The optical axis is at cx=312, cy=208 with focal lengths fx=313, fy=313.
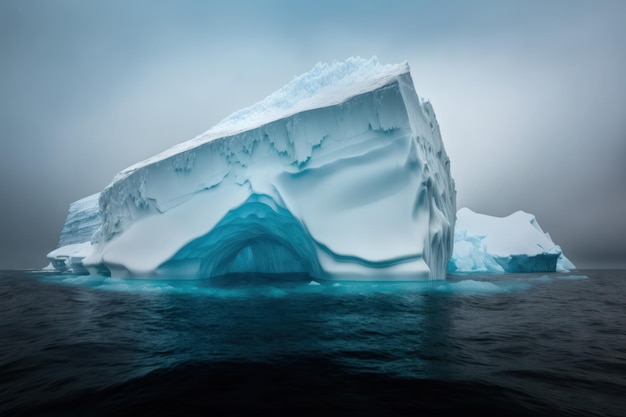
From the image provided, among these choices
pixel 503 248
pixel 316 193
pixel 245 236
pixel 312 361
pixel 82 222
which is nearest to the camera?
pixel 312 361

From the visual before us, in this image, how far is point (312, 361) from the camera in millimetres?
2992

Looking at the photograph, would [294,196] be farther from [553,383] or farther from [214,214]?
[553,383]

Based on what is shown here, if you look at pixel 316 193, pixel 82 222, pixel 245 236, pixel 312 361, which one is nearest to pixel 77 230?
pixel 82 222

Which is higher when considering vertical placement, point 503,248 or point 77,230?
point 77,230

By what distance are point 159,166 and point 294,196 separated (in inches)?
209

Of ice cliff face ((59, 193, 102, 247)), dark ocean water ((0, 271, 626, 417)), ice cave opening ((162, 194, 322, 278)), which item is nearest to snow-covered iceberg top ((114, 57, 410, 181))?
ice cave opening ((162, 194, 322, 278))

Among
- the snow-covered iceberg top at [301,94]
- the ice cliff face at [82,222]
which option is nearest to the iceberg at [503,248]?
the snow-covered iceberg top at [301,94]

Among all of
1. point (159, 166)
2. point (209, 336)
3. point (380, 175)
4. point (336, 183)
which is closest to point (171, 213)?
point (159, 166)

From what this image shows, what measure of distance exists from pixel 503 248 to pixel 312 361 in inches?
1021

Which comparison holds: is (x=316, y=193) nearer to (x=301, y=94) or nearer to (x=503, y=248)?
(x=301, y=94)

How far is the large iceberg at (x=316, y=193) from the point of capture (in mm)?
9711

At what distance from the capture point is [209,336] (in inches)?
153

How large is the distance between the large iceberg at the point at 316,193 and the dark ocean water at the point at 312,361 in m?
4.07

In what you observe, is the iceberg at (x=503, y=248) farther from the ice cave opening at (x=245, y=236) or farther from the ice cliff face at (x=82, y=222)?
the ice cliff face at (x=82, y=222)
